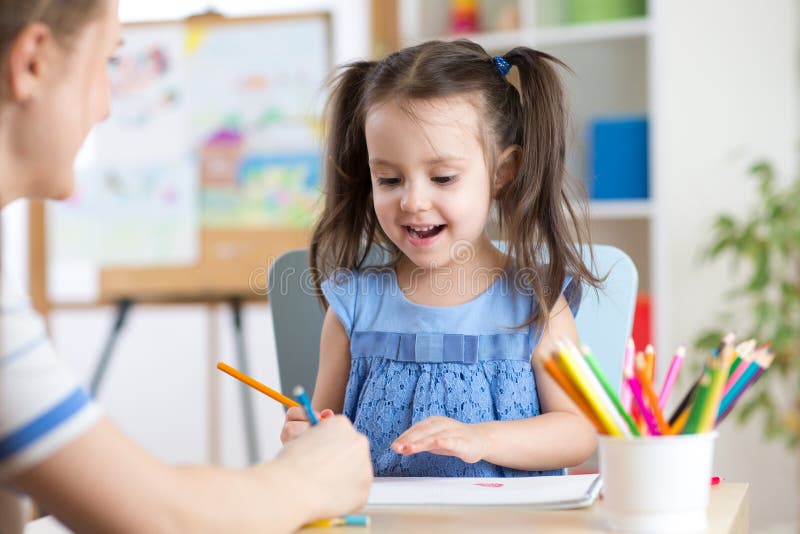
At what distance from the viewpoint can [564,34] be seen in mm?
2914

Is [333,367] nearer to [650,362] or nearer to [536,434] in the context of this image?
[536,434]

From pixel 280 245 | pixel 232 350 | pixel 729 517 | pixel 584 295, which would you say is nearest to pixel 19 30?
pixel 729 517

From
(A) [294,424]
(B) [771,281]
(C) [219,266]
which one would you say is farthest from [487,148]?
(C) [219,266]

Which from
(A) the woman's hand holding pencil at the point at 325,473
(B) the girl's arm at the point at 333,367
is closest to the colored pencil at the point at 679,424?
(A) the woman's hand holding pencil at the point at 325,473

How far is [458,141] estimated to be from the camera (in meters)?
1.24

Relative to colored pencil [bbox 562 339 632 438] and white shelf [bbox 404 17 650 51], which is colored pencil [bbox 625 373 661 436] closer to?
colored pencil [bbox 562 339 632 438]

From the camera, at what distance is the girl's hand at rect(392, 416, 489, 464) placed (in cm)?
93

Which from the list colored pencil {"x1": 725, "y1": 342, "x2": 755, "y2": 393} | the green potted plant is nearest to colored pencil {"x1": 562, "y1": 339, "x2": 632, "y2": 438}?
colored pencil {"x1": 725, "y1": 342, "x2": 755, "y2": 393}

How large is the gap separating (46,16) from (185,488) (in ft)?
1.05

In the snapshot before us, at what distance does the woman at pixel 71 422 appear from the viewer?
0.59m

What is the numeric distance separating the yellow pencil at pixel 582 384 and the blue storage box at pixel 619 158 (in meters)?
2.15

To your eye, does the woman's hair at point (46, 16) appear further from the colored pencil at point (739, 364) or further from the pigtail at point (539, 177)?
the pigtail at point (539, 177)

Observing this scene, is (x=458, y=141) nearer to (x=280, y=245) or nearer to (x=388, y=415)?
(x=388, y=415)

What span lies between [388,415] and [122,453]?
0.64 m
